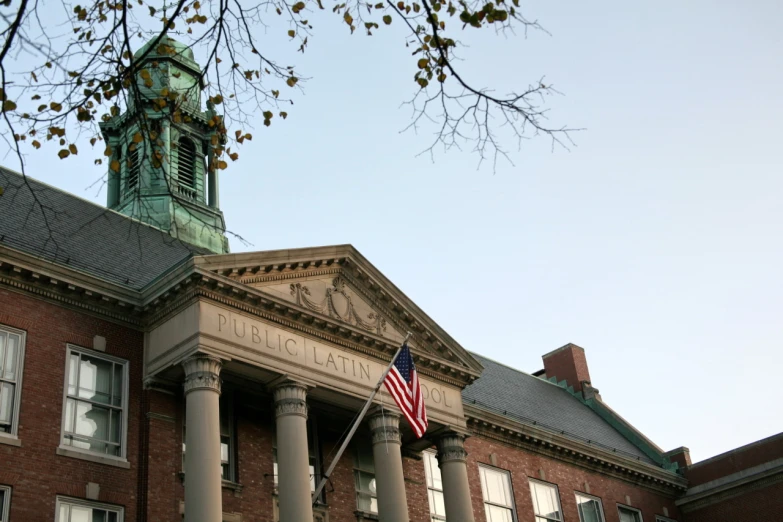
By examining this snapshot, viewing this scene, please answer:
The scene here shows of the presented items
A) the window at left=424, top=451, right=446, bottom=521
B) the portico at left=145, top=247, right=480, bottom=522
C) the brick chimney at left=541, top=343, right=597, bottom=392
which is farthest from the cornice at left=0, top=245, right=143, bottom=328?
the brick chimney at left=541, top=343, right=597, bottom=392

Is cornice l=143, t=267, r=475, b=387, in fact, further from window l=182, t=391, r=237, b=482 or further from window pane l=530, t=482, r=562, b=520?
window pane l=530, t=482, r=562, b=520

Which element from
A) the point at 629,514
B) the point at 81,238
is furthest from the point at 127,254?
the point at 629,514

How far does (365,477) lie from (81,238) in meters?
10.2

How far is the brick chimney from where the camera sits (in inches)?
1793

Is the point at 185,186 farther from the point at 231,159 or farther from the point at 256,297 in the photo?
the point at 231,159

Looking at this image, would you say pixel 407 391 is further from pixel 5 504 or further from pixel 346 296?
pixel 5 504

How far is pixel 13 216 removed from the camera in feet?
84.5

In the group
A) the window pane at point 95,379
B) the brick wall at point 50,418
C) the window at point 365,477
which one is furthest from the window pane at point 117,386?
the window at point 365,477

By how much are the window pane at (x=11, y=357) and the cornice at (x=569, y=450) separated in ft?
47.9

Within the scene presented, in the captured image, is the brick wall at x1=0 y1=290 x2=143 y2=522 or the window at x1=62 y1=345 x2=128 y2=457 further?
the window at x1=62 y1=345 x2=128 y2=457

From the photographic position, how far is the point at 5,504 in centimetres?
Answer: 2006

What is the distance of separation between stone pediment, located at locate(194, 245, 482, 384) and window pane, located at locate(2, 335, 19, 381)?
171 inches

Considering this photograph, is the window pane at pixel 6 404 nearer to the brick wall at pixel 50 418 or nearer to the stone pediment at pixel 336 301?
the brick wall at pixel 50 418

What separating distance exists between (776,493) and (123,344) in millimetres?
26424
